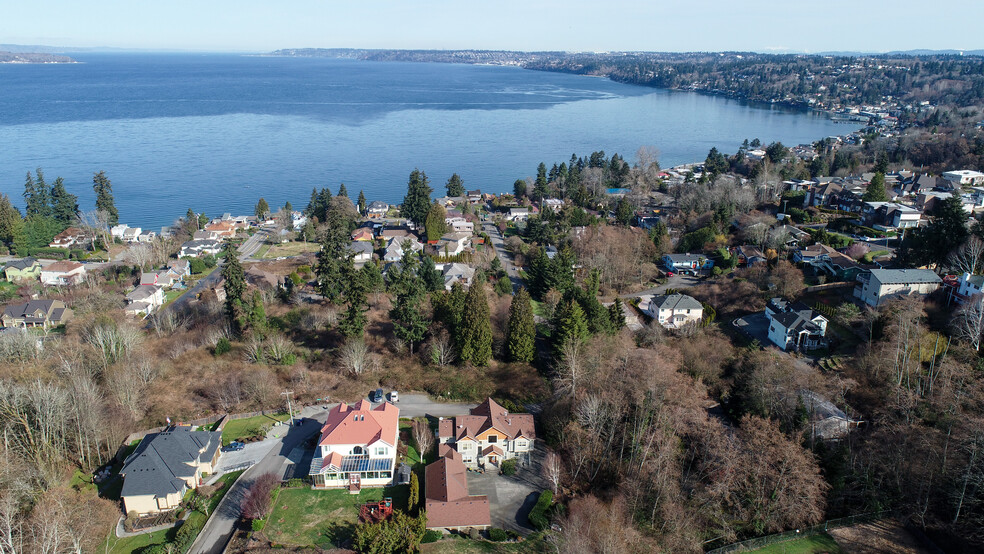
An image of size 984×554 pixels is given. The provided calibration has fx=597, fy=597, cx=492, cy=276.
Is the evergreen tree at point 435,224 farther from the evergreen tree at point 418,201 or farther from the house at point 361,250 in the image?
the house at point 361,250

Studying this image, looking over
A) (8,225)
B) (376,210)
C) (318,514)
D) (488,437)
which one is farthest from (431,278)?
(8,225)

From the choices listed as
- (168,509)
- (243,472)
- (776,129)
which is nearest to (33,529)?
(168,509)

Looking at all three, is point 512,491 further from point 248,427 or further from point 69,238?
point 69,238

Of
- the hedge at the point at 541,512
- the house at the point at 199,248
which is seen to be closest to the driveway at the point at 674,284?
the hedge at the point at 541,512

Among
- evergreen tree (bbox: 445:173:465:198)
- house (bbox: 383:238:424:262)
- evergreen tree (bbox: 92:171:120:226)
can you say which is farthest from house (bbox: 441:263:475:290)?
evergreen tree (bbox: 92:171:120:226)

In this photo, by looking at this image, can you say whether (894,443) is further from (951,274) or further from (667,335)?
(951,274)
